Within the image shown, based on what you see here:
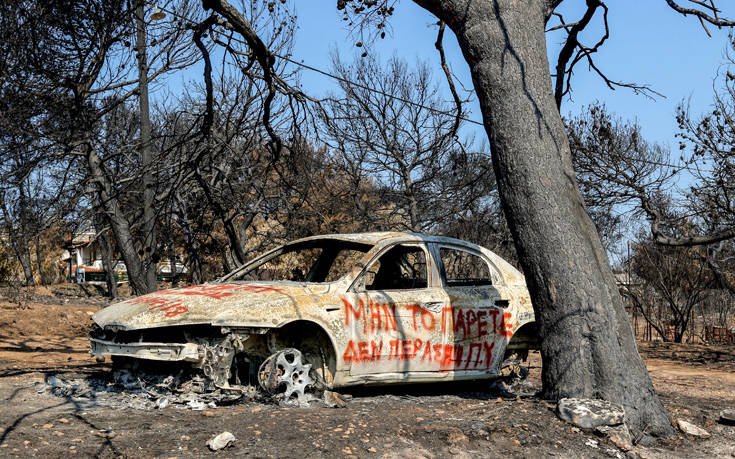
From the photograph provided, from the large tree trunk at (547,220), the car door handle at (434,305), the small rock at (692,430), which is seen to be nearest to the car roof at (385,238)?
the car door handle at (434,305)

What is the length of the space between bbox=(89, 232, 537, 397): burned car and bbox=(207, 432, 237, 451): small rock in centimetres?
120

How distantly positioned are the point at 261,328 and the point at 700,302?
1678 cm

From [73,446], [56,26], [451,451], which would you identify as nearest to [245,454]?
[73,446]

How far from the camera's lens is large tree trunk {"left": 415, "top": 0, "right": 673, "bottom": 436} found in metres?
5.87

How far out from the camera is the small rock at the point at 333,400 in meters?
6.11

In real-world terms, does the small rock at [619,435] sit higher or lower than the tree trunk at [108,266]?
lower

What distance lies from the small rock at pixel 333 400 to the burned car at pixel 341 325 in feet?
0.37

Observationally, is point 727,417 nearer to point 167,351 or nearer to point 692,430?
point 692,430

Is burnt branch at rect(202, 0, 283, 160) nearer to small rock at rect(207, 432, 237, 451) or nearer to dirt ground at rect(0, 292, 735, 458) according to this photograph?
dirt ground at rect(0, 292, 735, 458)

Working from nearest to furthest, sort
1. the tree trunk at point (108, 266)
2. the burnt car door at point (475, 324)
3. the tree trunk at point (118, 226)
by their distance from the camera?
the burnt car door at point (475, 324) < the tree trunk at point (118, 226) < the tree trunk at point (108, 266)

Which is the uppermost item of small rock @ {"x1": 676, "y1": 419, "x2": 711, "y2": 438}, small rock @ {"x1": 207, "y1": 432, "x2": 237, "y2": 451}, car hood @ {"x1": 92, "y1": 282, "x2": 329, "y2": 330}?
car hood @ {"x1": 92, "y1": 282, "x2": 329, "y2": 330}

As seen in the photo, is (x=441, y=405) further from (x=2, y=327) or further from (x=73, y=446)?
(x=2, y=327)

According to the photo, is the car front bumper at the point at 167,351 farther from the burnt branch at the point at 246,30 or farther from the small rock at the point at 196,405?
the burnt branch at the point at 246,30

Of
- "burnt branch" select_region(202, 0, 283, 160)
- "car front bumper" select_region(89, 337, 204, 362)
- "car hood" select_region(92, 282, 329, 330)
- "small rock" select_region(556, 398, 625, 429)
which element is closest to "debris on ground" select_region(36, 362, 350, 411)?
"car front bumper" select_region(89, 337, 204, 362)
